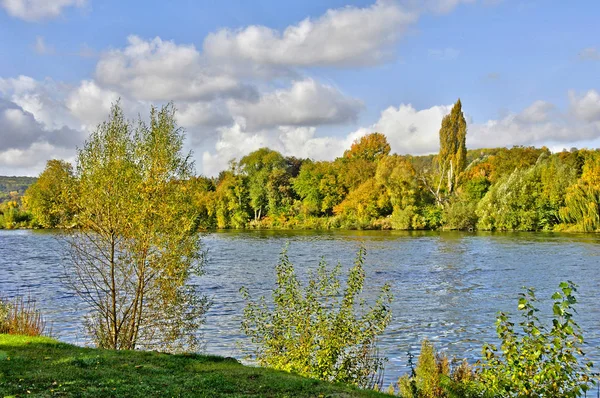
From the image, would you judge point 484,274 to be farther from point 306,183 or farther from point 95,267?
point 306,183

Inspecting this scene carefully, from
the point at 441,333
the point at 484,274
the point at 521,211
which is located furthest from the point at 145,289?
the point at 521,211

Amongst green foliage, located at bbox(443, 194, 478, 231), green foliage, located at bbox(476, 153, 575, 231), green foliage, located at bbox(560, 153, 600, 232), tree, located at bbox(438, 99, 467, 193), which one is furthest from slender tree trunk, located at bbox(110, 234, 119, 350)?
tree, located at bbox(438, 99, 467, 193)

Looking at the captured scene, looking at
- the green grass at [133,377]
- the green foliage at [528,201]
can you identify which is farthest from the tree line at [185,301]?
the green foliage at [528,201]

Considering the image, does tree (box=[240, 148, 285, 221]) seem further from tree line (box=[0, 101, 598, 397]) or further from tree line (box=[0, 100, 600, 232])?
tree line (box=[0, 101, 598, 397])

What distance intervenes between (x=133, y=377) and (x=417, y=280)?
79.1 feet

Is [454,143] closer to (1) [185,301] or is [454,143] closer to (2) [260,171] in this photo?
(2) [260,171]

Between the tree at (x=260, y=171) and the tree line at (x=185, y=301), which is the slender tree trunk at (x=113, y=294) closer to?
the tree line at (x=185, y=301)

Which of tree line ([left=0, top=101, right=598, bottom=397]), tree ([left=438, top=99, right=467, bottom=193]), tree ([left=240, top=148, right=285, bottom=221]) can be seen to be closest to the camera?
tree line ([left=0, top=101, right=598, bottom=397])

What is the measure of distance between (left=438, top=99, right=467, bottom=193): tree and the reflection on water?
27874 mm

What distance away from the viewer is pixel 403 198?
84.5m

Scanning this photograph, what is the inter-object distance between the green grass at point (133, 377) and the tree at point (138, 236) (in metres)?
4.74

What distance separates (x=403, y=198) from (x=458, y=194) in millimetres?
7911

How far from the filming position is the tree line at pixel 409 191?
237 feet

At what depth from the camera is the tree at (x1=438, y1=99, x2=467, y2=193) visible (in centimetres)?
8412
